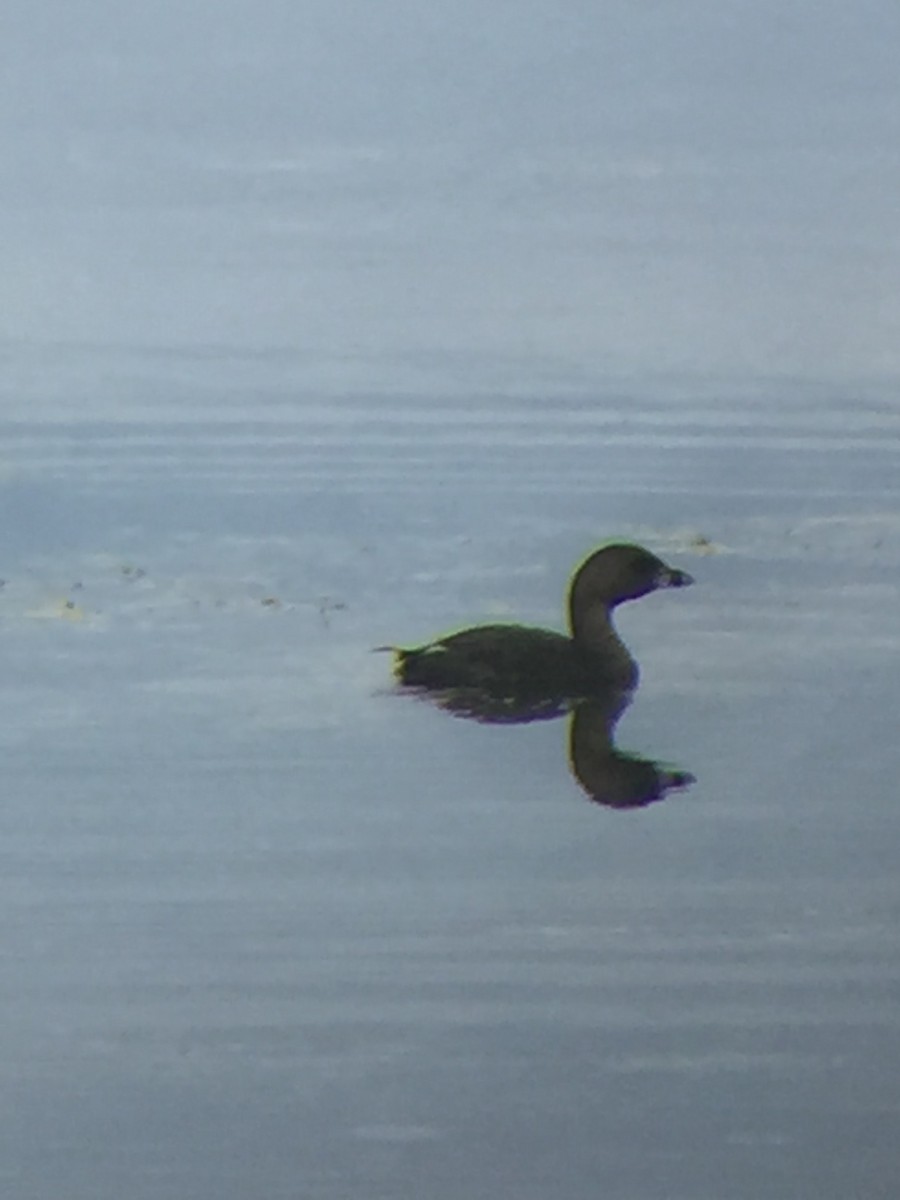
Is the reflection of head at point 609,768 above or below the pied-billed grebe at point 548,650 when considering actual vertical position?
below

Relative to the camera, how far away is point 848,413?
1.62 meters

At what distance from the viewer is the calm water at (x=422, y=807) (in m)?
1.60

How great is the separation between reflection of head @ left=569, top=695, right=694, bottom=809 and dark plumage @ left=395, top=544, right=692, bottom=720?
0.03 metres

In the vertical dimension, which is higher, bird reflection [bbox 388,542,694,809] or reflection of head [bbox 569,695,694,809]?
bird reflection [bbox 388,542,694,809]

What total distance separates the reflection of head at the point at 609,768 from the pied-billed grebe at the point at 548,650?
0.03 meters

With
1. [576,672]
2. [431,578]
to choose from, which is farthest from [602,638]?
[431,578]

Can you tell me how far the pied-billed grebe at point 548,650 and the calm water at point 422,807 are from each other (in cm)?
2

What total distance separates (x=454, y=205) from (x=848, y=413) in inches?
17.5

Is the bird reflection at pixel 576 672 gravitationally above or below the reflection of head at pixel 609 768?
above

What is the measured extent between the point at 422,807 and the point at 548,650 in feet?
0.66

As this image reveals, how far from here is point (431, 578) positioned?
63.4 inches

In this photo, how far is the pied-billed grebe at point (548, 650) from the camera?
1.61 metres

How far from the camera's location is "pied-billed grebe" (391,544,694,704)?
161 centimetres

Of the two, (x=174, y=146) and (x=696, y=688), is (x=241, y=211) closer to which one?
(x=174, y=146)
